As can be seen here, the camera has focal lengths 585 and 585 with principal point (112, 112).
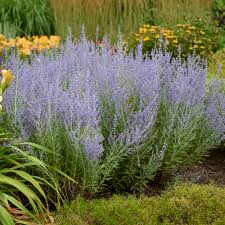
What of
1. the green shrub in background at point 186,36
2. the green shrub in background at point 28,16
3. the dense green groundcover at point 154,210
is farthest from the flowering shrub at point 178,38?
the dense green groundcover at point 154,210

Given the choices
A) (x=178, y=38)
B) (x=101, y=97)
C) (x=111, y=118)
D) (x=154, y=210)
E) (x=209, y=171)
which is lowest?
(x=209, y=171)

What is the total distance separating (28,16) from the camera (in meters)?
10.4

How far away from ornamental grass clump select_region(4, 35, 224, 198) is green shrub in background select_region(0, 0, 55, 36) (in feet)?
19.7

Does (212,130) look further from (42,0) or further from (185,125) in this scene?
(42,0)

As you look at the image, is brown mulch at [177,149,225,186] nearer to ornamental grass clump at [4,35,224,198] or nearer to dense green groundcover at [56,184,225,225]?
ornamental grass clump at [4,35,224,198]

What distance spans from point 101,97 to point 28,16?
21.5 ft

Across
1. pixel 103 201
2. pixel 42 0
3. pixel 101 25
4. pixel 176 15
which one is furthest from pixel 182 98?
pixel 42 0

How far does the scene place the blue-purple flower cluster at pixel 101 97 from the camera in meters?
3.67

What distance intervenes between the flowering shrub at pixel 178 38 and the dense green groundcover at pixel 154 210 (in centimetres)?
510

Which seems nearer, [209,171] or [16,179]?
[16,179]

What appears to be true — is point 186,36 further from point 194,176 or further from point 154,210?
point 154,210

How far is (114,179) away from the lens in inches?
158

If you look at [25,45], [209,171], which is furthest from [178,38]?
[209,171]

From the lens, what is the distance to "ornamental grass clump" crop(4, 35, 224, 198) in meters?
3.67
